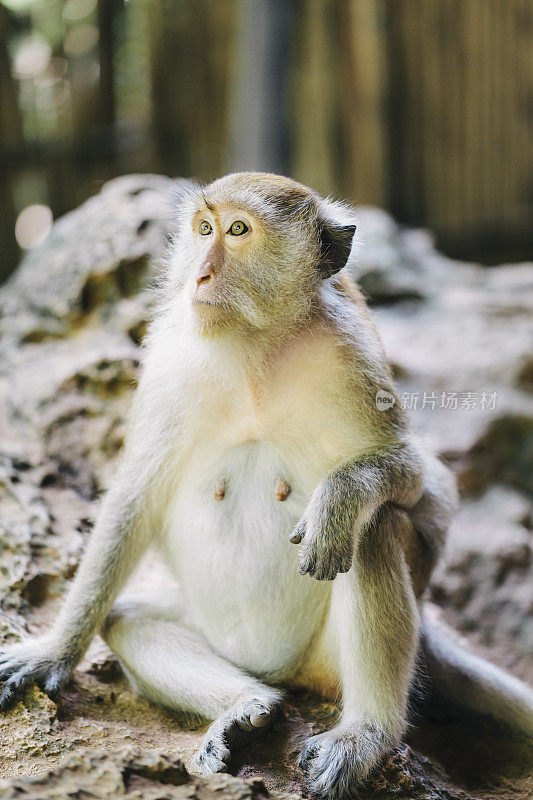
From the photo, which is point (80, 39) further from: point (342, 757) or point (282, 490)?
point (342, 757)

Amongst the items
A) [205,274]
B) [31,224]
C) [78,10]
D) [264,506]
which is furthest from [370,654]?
[78,10]

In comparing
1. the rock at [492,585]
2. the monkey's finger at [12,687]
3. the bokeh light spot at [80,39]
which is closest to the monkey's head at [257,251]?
the monkey's finger at [12,687]

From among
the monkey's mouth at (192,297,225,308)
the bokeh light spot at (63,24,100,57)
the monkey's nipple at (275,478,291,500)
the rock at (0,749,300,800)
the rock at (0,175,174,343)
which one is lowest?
the rock at (0,749,300,800)

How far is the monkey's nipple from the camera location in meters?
3.31

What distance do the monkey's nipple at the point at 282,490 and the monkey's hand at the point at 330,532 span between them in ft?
1.00

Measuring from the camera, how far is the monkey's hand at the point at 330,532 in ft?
9.62

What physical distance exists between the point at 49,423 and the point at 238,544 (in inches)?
83.1

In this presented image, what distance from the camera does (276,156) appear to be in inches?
362

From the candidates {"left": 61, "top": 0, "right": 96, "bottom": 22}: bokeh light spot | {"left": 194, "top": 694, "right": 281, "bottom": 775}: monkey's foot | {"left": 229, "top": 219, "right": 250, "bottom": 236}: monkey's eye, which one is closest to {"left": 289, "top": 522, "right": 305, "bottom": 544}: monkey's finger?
{"left": 194, "top": 694, "right": 281, "bottom": 775}: monkey's foot

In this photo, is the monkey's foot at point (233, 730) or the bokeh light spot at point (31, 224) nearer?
the monkey's foot at point (233, 730)

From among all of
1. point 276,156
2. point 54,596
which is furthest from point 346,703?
point 276,156

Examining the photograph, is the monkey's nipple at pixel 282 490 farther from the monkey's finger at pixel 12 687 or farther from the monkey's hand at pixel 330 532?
the monkey's finger at pixel 12 687

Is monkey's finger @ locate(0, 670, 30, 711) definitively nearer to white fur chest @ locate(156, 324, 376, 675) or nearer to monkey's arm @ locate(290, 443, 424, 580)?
white fur chest @ locate(156, 324, 376, 675)

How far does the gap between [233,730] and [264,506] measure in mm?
863
